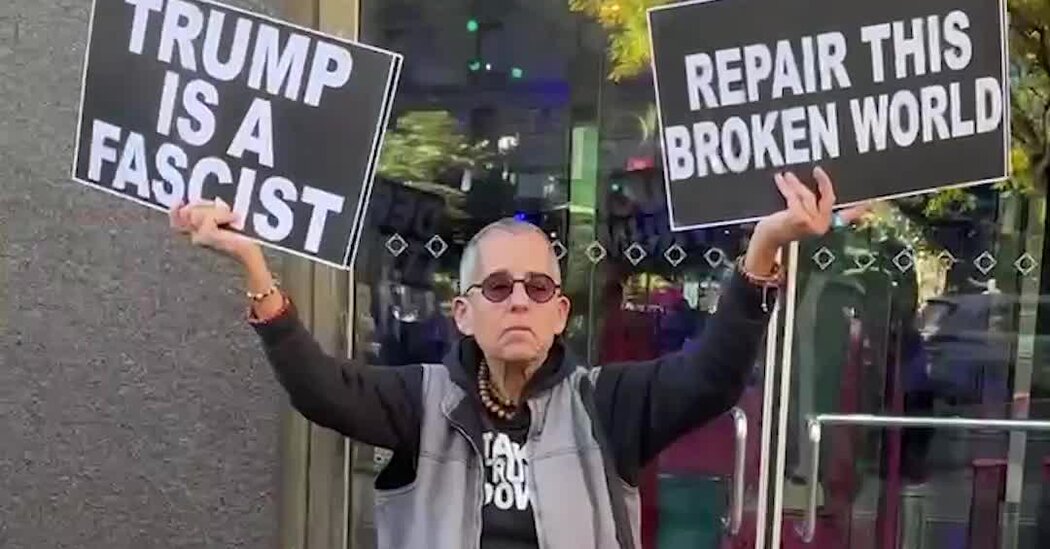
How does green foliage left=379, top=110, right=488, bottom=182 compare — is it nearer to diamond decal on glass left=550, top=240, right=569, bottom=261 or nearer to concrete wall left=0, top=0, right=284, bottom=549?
diamond decal on glass left=550, top=240, right=569, bottom=261

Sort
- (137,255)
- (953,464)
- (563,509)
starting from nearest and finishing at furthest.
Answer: (563,509)
(137,255)
(953,464)

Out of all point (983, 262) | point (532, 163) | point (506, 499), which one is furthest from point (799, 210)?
point (983, 262)

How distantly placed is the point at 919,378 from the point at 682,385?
1.55 meters

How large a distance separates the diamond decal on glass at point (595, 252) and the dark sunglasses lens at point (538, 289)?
1254 mm

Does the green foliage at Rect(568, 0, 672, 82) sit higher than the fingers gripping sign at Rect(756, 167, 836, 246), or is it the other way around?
the green foliage at Rect(568, 0, 672, 82)

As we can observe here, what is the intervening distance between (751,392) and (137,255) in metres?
1.60

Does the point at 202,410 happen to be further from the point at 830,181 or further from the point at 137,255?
the point at 830,181

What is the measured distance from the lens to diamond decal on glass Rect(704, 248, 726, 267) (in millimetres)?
3805

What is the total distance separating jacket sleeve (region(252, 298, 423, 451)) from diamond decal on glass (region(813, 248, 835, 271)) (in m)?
1.48

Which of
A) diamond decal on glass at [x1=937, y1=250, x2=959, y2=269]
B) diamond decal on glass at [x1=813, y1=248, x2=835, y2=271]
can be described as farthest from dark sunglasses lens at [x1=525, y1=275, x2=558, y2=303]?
diamond decal on glass at [x1=937, y1=250, x2=959, y2=269]

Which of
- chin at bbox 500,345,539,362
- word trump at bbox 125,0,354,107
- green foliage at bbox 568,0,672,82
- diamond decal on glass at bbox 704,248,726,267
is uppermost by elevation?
green foliage at bbox 568,0,672,82

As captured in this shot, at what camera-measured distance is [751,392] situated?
388 cm

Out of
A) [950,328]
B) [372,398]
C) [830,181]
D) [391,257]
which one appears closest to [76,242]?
[391,257]

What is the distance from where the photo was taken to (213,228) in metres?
2.60
